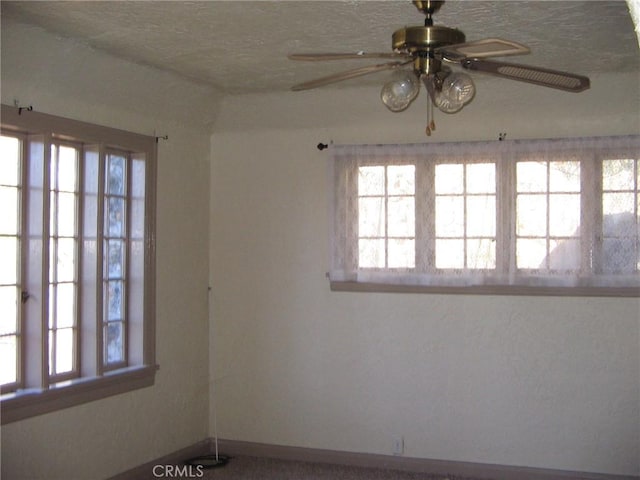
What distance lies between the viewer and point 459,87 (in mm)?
2873

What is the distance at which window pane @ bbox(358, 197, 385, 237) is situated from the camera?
564cm

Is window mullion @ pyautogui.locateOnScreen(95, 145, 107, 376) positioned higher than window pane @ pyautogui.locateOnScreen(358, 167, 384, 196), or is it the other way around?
window pane @ pyautogui.locateOnScreen(358, 167, 384, 196)

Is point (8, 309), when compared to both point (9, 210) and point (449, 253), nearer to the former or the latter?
point (9, 210)

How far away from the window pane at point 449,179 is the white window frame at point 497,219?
3 centimetres

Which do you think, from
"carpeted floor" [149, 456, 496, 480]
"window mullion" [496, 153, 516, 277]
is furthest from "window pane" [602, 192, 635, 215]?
"carpeted floor" [149, 456, 496, 480]

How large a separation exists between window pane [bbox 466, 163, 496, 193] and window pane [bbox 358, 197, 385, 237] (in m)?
0.63

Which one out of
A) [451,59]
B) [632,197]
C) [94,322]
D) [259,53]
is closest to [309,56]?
[451,59]

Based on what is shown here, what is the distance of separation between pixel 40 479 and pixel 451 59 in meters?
3.20

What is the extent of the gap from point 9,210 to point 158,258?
4.30ft

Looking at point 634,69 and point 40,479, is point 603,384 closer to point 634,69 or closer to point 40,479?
point 634,69

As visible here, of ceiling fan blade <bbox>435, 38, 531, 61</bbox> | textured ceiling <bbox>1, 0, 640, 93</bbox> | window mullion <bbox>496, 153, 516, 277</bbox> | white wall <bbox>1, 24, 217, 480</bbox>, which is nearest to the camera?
ceiling fan blade <bbox>435, 38, 531, 61</bbox>

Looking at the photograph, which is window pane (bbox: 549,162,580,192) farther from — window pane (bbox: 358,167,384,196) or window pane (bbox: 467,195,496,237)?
window pane (bbox: 358,167,384,196)

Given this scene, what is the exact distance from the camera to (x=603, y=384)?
5.22m

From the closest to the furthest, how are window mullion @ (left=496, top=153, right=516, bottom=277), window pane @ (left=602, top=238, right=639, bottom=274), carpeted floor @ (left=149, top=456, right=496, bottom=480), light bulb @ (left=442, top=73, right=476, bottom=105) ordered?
light bulb @ (left=442, top=73, right=476, bottom=105), window pane @ (left=602, top=238, right=639, bottom=274), window mullion @ (left=496, top=153, right=516, bottom=277), carpeted floor @ (left=149, top=456, right=496, bottom=480)
